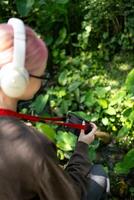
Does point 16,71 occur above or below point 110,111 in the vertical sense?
above

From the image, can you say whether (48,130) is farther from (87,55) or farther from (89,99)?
(87,55)

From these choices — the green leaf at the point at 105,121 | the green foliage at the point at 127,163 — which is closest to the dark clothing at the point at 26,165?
the green foliage at the point at 127,163

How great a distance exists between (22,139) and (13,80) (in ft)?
0.64

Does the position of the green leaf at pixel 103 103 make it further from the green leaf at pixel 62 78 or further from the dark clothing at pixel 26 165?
the dark clothing at pixel 26 165

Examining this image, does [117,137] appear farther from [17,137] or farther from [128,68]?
[17,137]

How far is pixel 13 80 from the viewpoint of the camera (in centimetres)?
171

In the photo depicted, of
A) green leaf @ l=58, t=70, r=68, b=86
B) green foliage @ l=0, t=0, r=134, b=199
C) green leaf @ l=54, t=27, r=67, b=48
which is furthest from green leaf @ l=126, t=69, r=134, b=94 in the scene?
green leaf @ l=54, t=27, r=67, b=48

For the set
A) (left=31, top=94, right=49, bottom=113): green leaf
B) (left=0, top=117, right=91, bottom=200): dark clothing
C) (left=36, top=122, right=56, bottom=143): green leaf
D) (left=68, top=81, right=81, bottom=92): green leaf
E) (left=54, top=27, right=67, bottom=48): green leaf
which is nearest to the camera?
(left=0, top=117, right=91, bottom=200): dark clothing

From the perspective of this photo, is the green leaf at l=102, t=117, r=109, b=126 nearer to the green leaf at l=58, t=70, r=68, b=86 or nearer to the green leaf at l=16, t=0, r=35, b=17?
the green leaf at l=58, t=70, r=68, b=86

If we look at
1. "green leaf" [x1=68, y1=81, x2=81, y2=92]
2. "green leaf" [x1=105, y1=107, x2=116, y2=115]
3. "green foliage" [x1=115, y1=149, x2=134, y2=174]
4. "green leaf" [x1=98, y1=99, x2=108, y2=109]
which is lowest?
"green foliage" [x1=115, y1=149, x2=134, y2=174]

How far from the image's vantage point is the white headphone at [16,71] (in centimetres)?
168

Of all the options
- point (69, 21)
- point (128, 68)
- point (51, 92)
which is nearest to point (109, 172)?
point (51, 92)

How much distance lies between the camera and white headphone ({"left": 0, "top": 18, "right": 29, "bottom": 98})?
5.53 feet

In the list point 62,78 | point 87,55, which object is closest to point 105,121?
point 62,78
